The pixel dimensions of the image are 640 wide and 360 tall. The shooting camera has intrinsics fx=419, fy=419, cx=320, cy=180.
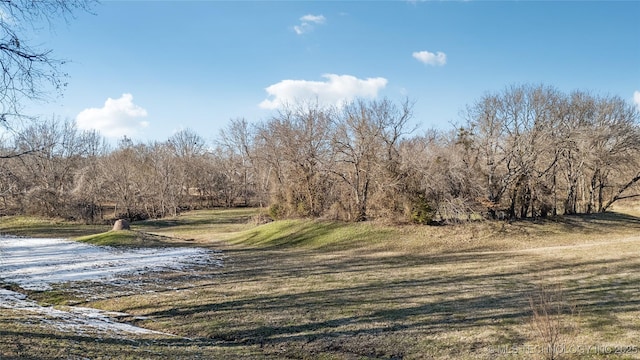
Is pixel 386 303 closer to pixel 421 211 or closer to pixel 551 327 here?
pixel 551 327

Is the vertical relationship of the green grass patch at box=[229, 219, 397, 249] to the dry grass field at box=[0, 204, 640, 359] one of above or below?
above

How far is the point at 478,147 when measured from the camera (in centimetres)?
2300

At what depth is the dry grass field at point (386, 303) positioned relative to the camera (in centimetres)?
701

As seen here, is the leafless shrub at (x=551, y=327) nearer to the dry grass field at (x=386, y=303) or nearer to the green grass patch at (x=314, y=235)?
the dry grass field at (x=386, y=303)

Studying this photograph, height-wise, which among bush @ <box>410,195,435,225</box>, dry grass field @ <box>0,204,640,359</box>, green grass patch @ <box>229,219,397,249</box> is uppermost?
bush @ <box>410,195,435,225</box>

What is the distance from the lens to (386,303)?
1027 centimetres

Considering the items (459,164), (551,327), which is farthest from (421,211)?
(551,327)

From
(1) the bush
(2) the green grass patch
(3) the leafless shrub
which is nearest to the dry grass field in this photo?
(3) the leafless shrub

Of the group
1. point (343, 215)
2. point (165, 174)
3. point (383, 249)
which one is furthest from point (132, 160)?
point (383, 249)

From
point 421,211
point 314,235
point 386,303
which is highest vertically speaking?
point 421,211

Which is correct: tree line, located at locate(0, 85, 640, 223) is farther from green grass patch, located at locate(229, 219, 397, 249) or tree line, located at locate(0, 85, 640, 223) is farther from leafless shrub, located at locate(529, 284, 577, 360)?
leafless shrub, located at locate(529, 284, 577, 360)

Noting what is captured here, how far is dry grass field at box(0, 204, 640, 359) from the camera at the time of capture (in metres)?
7.01

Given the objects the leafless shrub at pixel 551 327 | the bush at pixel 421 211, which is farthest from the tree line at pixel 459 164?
the leafless shrub at pixel 551 327

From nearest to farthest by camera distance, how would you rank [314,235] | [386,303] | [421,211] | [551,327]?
[551,327]
[386,303]
[421,211]
[314,235]
